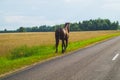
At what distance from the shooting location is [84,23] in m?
188

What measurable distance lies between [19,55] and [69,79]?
1215cm

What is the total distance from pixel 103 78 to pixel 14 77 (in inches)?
118

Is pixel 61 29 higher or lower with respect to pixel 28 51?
higher

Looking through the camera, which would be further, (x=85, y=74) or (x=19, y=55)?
(x=19, y=55)

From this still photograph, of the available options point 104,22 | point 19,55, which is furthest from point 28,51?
point 104,22

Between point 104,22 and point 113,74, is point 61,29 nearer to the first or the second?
point 113,74

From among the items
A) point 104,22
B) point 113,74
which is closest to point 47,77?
point 113,74

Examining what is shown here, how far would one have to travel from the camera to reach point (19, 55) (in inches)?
832

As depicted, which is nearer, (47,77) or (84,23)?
(47,77)

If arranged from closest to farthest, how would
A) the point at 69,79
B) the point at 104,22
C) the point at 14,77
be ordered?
the point at 69,79, the point at 14,77, the point at 104,22

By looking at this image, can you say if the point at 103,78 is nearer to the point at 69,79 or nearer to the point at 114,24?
the point at 69,79

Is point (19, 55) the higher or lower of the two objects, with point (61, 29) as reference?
lower

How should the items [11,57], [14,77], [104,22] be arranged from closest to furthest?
[14,77] → [11,57] → [104,22]

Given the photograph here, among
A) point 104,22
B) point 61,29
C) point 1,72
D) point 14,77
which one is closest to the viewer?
point 14,77
